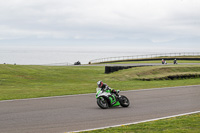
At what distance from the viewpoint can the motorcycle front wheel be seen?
12.9 metres

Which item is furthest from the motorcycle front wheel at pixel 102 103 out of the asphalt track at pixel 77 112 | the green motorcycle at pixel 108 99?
the asphalt track at pixel 77 112

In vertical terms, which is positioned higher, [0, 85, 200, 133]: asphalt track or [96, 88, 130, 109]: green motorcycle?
[96, 88, 130, 109]: green motorcycle

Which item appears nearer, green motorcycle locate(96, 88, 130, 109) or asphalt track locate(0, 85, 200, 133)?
asphalt track locate(0, 85, 200, 133)

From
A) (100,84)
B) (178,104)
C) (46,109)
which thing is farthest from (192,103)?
(46,109)

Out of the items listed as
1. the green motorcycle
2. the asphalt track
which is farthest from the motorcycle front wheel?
the asphalt track

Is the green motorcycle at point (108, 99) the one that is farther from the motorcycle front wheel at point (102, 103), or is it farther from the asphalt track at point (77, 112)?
the asphalt track at point (77, 112)

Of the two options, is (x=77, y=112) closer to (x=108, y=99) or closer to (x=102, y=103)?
(x=102, y=103)

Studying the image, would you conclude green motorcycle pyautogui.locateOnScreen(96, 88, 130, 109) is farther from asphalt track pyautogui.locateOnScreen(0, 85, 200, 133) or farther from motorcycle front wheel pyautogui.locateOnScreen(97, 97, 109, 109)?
asphalt track pyautogui.locateOnScreen(0, 85, 200, 133)

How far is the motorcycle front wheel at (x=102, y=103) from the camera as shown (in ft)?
42.3

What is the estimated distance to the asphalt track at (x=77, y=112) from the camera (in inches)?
381

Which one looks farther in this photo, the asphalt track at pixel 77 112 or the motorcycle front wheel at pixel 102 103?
the motorcycle front wheel at pixel 102 103

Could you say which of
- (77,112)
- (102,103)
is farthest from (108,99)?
(77,112)

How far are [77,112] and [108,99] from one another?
1620 mm

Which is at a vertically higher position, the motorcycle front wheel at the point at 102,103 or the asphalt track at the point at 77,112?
the motorcycle front wheel at the point at 102,103
